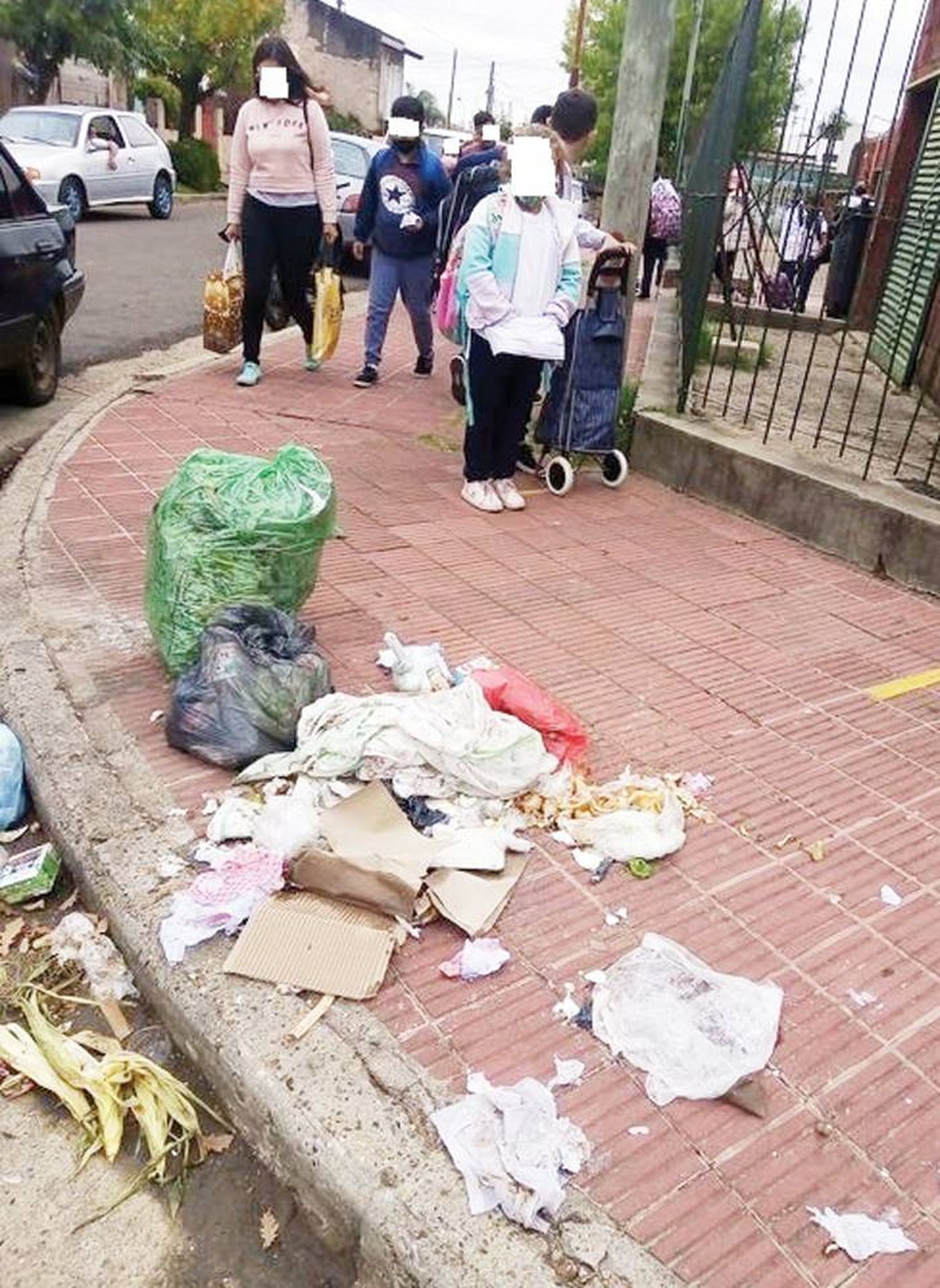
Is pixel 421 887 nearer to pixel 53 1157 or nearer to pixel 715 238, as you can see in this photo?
pixel 53 1157

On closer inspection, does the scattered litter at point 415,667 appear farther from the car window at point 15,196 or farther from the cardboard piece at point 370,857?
the car window at point 15,196

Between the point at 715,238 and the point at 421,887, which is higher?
the point at 715,238

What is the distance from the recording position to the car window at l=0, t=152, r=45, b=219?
5906 millimetres

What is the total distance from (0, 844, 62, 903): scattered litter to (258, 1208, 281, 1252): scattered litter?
41.4 inches

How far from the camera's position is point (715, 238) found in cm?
574

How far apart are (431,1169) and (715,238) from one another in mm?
5210

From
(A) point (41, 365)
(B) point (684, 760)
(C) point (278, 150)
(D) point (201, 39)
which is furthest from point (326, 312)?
(D) point (201, 39)

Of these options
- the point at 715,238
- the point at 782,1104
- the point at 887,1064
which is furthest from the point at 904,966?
the point at 715,238

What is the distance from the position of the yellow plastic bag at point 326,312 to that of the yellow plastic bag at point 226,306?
49 cm

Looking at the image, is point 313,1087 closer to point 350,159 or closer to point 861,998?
point 861,998

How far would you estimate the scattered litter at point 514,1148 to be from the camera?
176 centimetres

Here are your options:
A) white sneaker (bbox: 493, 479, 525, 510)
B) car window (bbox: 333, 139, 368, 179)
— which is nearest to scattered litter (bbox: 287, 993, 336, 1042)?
white sneaker (bbox: 493, 479, 525, 510)

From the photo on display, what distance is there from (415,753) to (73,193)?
15.9 metres

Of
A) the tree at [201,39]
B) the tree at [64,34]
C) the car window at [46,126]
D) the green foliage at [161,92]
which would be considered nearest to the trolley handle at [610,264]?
the car window at [46,126]
